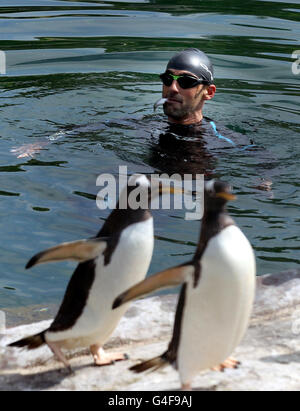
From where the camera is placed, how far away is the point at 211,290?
2.95 meters

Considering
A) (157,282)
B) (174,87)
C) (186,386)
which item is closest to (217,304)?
(157,282)

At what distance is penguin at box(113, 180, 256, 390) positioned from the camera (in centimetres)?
293

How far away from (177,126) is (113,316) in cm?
403

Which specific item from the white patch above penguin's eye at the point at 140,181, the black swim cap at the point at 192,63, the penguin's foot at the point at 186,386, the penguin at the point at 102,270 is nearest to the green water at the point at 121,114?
the black swim cap at the point at 192,63

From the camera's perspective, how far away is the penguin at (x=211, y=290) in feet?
9.60

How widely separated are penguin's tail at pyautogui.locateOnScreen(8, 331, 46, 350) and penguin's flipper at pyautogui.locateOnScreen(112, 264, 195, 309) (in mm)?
A: 589

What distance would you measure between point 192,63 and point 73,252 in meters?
4.33

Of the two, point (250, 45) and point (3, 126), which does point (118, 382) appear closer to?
point (3, 126)

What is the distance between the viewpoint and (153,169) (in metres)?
6.27

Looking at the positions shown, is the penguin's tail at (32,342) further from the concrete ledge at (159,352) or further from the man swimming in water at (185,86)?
the man swimming in water at (185,86)

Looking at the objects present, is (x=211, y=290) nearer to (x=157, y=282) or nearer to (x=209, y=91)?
(x=157, y=282)

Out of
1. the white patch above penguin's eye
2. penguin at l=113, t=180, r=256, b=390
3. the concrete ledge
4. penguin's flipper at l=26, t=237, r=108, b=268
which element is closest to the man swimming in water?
the concrete ledge

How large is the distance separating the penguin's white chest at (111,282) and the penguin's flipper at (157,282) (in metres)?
0.26
